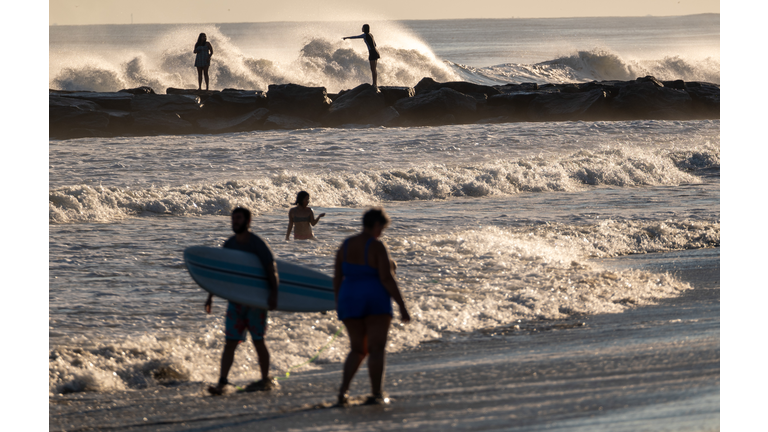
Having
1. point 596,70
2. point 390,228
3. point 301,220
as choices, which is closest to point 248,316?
point 301,220

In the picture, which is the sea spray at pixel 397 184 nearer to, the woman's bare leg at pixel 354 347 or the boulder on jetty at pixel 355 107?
the boulder on jetty at pixel 355 107

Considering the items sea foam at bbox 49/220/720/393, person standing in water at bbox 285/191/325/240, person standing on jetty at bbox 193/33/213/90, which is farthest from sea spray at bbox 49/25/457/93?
person standing in water at bbox 285/191/325/240

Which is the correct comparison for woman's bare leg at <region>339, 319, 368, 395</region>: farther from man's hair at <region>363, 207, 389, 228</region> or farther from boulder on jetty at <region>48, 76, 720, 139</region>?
boulder on jetty at <region>48, 76, 720, 139</region>

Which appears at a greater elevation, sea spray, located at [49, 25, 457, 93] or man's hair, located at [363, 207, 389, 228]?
sea spray, located at [49, 25, 457, 93]

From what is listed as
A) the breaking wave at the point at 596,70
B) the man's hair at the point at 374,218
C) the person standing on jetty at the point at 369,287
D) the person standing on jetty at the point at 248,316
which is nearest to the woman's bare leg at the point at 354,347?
the person standing on jetty at the point at 369,287

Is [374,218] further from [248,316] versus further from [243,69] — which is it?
[243,69]

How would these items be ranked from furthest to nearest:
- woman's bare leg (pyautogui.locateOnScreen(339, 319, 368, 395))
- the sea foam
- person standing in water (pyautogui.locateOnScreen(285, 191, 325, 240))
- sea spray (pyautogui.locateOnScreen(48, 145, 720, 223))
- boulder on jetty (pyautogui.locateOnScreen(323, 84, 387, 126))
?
boulder on jetty (pyautogui.locateOnScreen(323, 84, 387, 126))
sea spray (pyautogui.locateOnScreen(48, 145, 720, 223))
person standing in water (pyautogui.locateOnScreen(285, 191, 325, 240))
the sea foam
woman's bare leg (pyautogui.locateOnScreen(339, 319, 368, 395))

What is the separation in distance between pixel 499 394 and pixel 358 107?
68.6 feet

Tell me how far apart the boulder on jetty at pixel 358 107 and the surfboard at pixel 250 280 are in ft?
60.1

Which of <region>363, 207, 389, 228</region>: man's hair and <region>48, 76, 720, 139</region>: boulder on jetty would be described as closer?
<region>363, 207, 389, 228</region>: man's hair

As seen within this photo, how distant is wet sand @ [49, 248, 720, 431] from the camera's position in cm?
416

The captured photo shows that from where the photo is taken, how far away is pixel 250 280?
5.02m

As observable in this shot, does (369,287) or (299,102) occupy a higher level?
(299,102)

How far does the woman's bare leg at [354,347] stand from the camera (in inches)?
174
